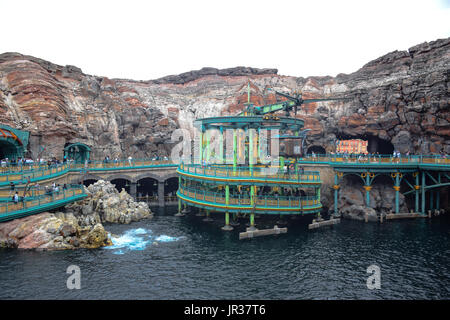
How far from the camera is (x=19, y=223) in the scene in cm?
2684

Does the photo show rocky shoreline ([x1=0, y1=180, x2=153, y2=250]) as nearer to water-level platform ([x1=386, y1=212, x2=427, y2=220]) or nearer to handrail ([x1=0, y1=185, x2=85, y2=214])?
handrail ([x1=0, y1=185, x2=85, y2=214])

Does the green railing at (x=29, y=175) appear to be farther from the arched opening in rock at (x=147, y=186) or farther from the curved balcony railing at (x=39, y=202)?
the arched opening in rock at (x=147, y=186)

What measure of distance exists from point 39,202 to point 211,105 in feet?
182

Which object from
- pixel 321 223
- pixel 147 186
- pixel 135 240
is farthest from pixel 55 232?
pixel 147 186

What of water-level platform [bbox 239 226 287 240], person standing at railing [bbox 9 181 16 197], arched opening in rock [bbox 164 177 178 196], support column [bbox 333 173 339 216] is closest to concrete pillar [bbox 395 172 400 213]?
support column [bbox 333 173 339 216]

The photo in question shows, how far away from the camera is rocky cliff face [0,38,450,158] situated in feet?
150

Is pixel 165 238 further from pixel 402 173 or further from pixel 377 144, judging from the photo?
pixel 377 144

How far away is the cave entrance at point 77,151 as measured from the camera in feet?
163

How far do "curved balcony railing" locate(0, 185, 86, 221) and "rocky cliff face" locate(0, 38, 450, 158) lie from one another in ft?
60.5

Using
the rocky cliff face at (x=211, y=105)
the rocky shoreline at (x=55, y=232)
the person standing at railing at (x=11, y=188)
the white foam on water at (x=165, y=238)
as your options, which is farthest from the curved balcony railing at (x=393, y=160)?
the person standing at railing at (x=11, y=188)

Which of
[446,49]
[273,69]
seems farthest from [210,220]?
[273,69]

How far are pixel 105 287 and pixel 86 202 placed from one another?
1874 centimetres

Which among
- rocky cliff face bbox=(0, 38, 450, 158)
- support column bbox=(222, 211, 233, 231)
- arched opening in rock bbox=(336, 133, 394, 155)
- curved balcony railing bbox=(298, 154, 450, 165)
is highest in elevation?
rocky cliff face bbox=(0, 38, 450, 158)
